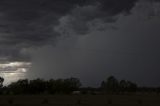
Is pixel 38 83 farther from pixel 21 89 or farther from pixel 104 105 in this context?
pixel 104 105

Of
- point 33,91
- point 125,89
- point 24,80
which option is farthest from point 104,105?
point 125,89

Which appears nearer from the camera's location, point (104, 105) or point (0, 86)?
point (104, 105)

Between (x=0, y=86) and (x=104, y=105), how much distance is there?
10138 centimetres

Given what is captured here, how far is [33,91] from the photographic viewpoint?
445ft

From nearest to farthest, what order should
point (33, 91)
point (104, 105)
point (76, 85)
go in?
point (104, 105)
point (33, 91)
point (76, 85)

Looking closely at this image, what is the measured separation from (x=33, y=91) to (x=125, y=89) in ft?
227

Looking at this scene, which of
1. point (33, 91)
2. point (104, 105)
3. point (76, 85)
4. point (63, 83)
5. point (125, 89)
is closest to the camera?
point (104, 105)

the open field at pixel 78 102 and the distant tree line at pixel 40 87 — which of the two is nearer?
the open field at pixel 78 102

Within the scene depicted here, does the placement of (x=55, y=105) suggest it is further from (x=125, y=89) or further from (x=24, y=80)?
(x=125, y=89)

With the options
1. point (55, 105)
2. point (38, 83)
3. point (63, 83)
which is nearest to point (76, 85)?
point (63, 83)

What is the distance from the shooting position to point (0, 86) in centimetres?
15550

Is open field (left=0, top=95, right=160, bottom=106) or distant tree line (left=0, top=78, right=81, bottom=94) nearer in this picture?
open field (left=0, top=95, right=160, bottom=106)

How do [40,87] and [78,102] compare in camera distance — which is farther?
[40,87]

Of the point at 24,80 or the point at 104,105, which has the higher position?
the point at 24,80
